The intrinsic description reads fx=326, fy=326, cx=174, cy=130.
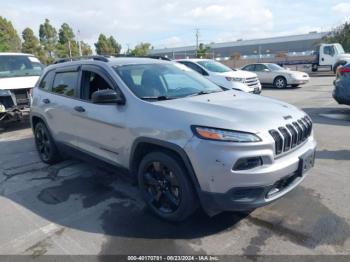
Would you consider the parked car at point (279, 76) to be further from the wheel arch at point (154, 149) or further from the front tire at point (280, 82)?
the wheel arch at point (154, 149)

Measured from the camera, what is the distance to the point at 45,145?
18.7ft

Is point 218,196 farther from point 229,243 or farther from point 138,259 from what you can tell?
point 138,259

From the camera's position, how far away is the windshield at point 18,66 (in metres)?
8.96

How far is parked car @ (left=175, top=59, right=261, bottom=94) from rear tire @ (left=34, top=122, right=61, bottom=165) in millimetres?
7350

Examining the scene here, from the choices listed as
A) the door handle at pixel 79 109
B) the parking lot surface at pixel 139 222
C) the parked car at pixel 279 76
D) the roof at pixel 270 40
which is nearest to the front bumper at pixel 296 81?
the parked car at pixel 279 76

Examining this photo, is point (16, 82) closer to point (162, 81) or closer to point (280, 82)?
point (162, 81)

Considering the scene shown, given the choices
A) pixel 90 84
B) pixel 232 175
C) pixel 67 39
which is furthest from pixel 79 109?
pixel 67 39

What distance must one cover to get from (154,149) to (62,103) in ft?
6.72

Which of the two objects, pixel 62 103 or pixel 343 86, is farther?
pixel 343 86

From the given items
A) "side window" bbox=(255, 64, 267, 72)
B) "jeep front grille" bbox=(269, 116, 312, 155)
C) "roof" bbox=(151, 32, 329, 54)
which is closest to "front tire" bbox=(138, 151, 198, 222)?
"jeep front grille" bbox=(269, 116, 312, 155)

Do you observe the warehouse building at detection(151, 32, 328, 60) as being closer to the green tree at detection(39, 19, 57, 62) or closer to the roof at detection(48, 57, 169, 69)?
the green tree at detection(39, 19, 57, 62)

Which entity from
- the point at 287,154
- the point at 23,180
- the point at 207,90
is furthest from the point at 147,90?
the point at 23,180

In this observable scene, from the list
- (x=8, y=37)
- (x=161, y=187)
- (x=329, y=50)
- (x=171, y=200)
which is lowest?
(x=171, y=200)

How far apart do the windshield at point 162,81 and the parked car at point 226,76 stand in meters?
7.46
